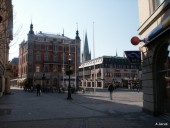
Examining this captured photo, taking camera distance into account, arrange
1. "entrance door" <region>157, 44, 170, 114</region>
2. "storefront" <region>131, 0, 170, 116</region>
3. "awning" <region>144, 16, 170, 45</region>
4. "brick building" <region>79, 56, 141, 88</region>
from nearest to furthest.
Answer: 1. "awning" <region>144, 16, 170, 45</region>
2. "storefront" <region>131, 0, 170, 116</region>
3. "entrance door" <region>157, 44, 170, 114</region>
4. "brick building" <region>79, 56, 141, 88</region>

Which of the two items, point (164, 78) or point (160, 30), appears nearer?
point (160, 30)

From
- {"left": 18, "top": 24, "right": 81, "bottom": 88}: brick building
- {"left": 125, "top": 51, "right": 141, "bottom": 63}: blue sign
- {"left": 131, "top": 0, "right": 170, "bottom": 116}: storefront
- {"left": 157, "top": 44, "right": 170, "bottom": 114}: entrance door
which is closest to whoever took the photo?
{"left": 131, "top": 0, "right": 170, "bottom": 116}: storefront

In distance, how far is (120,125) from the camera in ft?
32.7

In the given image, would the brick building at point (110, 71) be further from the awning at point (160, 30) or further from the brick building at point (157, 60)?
the awning at point (160, 30)

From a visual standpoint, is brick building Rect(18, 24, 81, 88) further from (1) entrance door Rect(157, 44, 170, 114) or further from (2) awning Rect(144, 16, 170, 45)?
(2) awning Rect(144, 16, 170, 45)

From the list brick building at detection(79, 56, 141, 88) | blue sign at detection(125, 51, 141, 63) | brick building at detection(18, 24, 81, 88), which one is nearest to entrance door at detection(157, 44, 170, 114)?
blue sign at detection(125, 51, 141, 63)

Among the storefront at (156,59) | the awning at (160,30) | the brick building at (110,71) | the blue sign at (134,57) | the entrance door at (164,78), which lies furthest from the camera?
the brick building at (110,71)

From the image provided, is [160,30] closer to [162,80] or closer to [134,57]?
[162,80]

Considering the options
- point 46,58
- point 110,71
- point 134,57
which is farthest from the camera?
point 110,71

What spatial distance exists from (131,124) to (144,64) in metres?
4.89

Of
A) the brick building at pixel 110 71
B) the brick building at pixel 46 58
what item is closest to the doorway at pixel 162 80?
the brick building at pixel 46 58

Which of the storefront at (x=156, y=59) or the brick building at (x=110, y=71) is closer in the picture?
the storefront at (x=156, y=59)

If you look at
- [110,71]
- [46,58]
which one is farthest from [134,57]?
[110,71]

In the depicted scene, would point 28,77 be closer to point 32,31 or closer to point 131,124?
point 32,31
